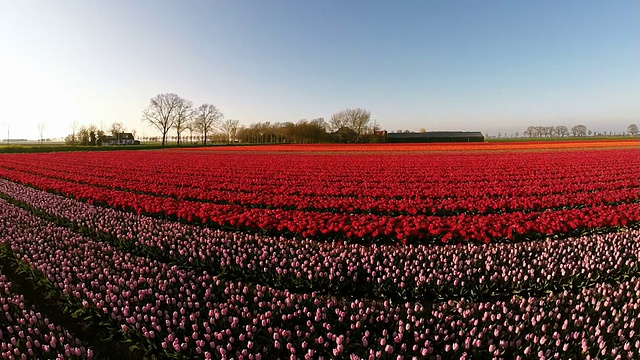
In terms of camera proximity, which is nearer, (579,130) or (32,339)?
(32,339)

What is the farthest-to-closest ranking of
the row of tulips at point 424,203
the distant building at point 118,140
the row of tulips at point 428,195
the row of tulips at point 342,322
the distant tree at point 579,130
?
the distant tree at point 579,130 → the distant building at point 118,140 → the row of tulips at point 428,195 → the row of tulips at point 424,203 → the row of tulips at point 342,322

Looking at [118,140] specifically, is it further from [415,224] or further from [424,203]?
[415,224]

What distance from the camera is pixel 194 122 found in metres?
97.9

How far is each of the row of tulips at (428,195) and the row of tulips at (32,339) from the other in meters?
7.25

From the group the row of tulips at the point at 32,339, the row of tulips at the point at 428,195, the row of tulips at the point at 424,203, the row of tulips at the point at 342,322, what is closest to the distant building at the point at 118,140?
the row of tulips at the point at 428,195

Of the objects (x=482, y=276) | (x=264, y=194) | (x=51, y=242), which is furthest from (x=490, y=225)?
(x=51, y=242)

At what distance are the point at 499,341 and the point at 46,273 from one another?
6951 millimetres

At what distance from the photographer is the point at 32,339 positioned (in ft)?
13.7

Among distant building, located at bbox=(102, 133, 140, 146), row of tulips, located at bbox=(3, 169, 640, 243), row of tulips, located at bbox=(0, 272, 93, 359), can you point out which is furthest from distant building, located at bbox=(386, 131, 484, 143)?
row of tulips, located at bbox=(0, 272, 93, 359)

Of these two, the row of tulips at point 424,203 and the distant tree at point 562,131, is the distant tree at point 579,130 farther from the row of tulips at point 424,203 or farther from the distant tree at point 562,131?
the row of tulips at point 424,203

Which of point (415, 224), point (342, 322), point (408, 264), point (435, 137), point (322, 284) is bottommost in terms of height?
point (322, 284)

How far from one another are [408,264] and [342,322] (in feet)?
7.03

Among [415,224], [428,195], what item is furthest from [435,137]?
[415,224]

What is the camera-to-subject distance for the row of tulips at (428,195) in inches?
420
